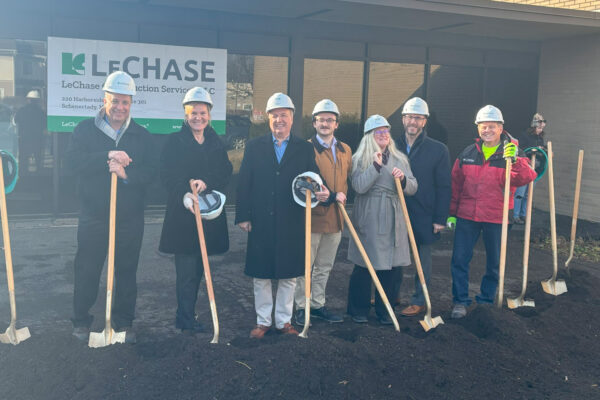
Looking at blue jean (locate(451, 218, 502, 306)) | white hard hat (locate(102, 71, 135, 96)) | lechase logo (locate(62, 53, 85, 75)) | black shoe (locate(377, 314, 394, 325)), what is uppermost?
lechase logo (locate(62, 53, 85, 75))

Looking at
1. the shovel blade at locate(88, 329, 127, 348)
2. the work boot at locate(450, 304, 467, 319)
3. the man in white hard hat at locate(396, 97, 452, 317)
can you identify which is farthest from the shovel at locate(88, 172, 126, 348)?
the work boot at locate(450, 304, 467, 319)

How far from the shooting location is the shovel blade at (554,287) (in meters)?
6.07

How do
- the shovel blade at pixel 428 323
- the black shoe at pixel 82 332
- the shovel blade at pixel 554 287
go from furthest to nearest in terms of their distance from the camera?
A: the shovel blade at pixel 554 287 → the shovel blade at pixel 428 323 → the black shoe at pixel 82 332

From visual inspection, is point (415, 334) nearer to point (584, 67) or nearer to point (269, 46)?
point (269, 46)

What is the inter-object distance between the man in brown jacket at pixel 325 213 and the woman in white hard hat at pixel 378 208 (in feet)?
0.48

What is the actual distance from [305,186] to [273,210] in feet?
1.09

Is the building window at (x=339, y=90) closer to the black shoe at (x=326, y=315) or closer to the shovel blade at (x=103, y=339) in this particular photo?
the black shoe at (x=326, y=315)

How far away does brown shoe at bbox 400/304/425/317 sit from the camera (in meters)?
5.67

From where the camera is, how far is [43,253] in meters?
7.73

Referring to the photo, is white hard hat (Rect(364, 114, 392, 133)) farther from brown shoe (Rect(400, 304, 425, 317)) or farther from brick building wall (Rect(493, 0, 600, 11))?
brick building wall (Rect(493, 0, 600, 11))

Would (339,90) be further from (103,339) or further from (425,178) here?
(103,339)

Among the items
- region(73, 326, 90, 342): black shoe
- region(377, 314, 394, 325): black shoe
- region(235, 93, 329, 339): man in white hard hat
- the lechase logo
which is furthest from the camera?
the lechase logo

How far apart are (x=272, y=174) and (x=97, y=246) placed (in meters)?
1.44

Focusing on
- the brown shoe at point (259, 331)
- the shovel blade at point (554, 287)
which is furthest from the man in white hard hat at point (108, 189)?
the shovel blade at point (554, 287)
